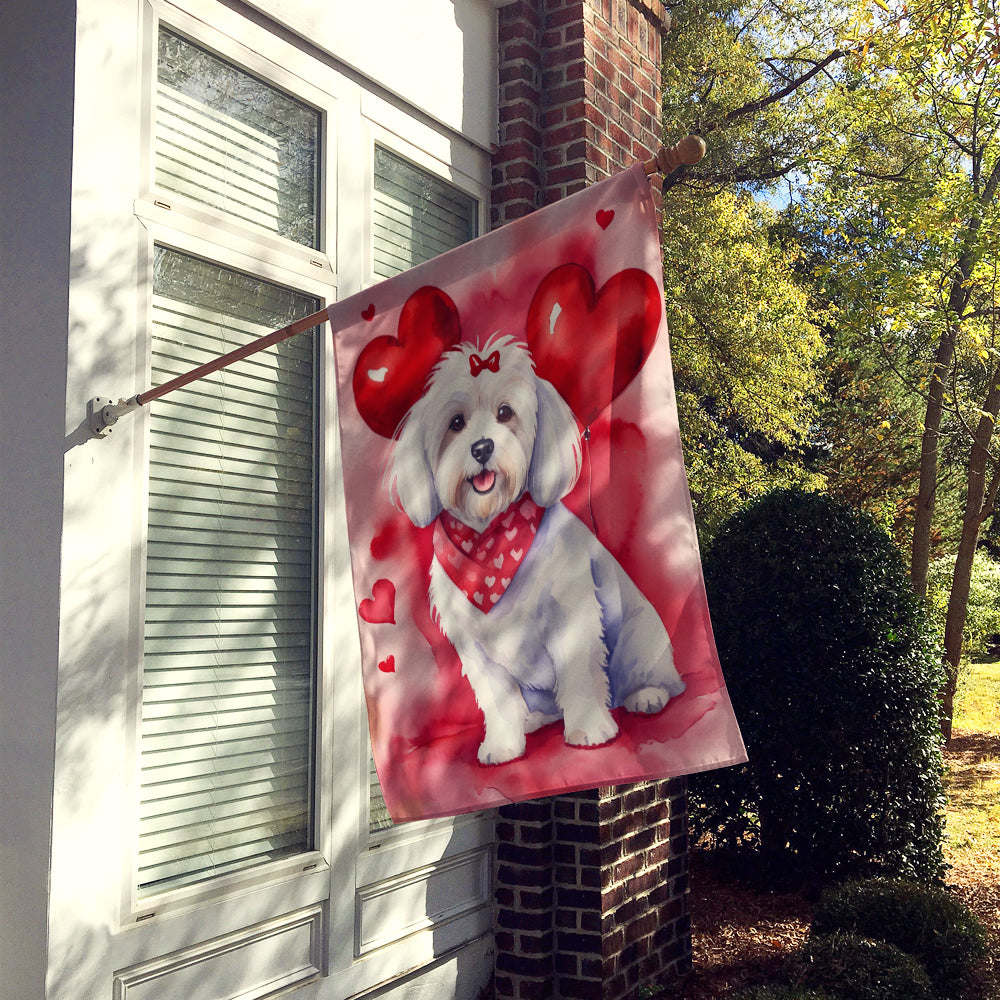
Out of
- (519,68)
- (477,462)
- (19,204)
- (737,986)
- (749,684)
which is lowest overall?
(737,986)

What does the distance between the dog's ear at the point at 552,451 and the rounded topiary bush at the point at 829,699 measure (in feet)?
13.0

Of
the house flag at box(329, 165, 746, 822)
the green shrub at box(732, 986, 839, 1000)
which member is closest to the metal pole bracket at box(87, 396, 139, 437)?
the house flag at box(329, 165, 746, 822)

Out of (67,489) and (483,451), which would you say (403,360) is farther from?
(67,489)

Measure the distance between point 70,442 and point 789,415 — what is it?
11047 millimetres

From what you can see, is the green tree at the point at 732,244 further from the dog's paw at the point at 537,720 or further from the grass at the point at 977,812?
the dog's paw at the point at 537,720

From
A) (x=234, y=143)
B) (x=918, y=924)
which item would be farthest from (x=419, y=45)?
(x=918, y=924)

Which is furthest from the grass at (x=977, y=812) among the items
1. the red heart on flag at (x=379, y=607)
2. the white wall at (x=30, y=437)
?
the white wall at (x=30, y=437)

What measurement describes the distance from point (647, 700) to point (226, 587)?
1.58 meters

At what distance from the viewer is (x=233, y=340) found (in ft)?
11.2

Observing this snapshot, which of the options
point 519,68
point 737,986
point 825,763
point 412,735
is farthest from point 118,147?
point 825,763

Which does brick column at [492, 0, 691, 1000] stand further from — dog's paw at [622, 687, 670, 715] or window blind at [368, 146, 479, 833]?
dog's paw at [622, 687, 670, 715]

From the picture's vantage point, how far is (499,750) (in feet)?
8.11

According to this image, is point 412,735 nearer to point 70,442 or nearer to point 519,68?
point 70,442

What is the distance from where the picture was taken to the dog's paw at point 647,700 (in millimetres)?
2354
